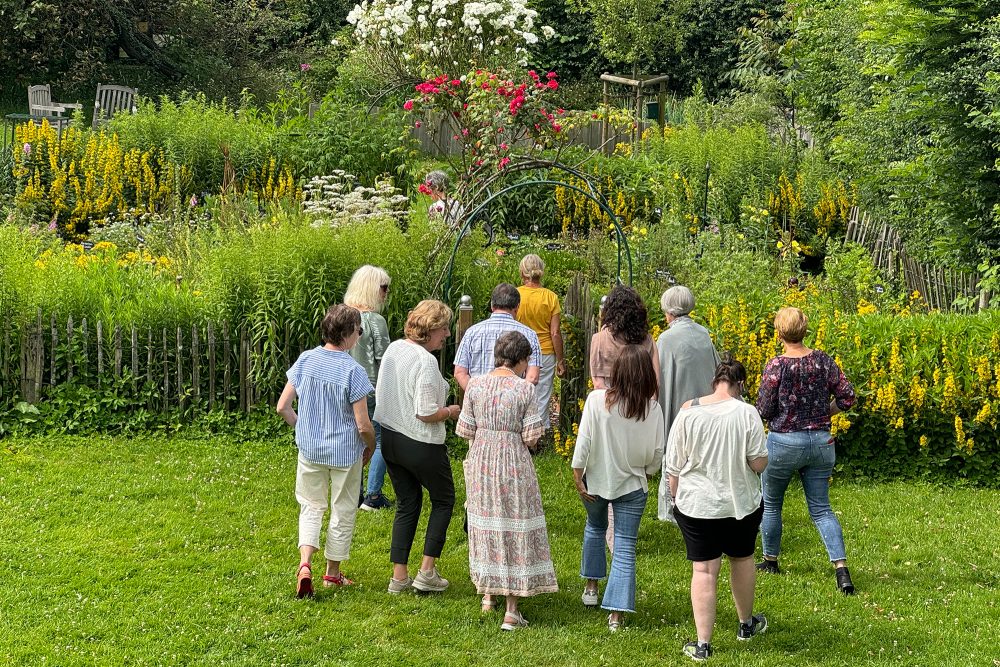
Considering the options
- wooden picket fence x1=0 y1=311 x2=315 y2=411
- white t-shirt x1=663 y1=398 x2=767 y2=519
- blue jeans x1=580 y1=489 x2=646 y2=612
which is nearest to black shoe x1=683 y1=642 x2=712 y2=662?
blue jeans x1=580 y1=489 x2=646 y2=612

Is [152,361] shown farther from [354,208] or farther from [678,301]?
[678,301]

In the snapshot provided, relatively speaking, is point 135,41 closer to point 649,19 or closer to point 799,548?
point 649,19

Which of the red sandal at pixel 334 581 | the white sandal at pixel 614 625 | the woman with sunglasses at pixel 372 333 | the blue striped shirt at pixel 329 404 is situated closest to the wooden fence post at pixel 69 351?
the woman with sunglasses at pixel 372 333

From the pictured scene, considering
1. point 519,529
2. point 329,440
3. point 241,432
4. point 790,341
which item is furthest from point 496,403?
point 241,432

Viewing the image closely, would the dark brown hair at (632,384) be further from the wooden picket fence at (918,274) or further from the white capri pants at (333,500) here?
the wooden picket fence at (918,274)

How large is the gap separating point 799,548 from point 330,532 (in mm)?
2739

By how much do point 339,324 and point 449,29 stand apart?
1003cm

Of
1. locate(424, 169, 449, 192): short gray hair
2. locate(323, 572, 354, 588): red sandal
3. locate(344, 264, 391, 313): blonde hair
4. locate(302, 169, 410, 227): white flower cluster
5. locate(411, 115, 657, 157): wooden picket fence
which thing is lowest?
locate(323, 572, 354, 588): red sandal

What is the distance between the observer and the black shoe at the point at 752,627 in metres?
5.27

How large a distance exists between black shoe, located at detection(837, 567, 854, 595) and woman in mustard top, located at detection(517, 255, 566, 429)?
202cm

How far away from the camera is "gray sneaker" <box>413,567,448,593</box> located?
5.73 m

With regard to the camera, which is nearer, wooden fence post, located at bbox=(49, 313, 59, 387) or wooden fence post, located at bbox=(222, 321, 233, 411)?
wooden fence post, located at bbox=(49, 313, 59, 387)

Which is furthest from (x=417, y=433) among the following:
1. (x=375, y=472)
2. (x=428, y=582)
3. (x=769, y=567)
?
(x=769, y=567)

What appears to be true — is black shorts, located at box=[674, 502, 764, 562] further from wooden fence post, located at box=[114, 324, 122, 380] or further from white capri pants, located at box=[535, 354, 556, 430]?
wooden fence post, located at box=[114, 324, 122, 380]
